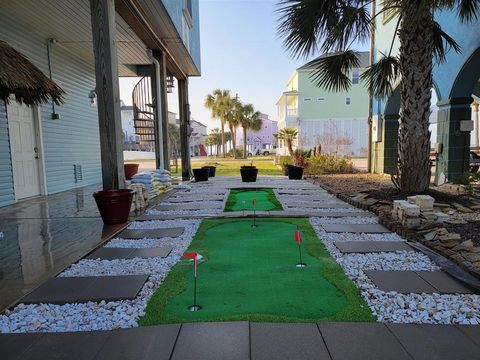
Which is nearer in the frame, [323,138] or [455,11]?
[455,11]

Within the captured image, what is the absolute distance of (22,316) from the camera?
2.28m

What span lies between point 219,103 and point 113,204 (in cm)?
2964

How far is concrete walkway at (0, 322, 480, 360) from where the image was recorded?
1.80 metres

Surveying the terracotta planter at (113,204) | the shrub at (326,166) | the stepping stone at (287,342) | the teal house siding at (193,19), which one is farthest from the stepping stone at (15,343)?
the shrub at (326,166)

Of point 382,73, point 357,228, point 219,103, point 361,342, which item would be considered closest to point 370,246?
point 357,228

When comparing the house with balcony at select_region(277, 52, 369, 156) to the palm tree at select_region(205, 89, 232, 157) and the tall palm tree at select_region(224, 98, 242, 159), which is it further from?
the palm tree at select_region(205, 89, 232, 157)

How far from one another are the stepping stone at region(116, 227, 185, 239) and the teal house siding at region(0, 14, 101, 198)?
159 inches

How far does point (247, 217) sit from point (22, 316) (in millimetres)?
3389

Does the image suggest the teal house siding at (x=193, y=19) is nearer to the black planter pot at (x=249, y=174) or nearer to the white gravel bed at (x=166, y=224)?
the black planter pot at (x=249, y=174)

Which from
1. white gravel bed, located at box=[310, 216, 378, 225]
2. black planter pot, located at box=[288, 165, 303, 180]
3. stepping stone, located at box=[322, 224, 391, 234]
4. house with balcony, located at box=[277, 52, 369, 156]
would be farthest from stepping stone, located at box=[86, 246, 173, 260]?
house with balcony, located at box=[277, 52, 369, 156]

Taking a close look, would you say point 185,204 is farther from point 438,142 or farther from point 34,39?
A: point 438,142

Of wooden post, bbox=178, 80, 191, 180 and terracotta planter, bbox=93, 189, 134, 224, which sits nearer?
terracotta planter, bbox=93, 189, 134, 224

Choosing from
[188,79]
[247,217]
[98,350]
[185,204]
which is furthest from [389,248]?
[188,79]

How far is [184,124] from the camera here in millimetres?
11539
